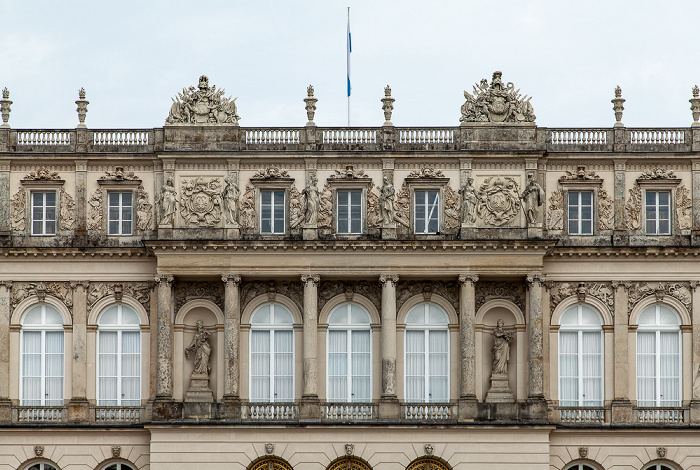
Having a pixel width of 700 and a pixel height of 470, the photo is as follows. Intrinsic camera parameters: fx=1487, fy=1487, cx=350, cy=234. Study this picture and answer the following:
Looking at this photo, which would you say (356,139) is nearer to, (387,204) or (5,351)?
(387,204)

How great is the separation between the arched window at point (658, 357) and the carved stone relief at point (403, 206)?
9.29 m

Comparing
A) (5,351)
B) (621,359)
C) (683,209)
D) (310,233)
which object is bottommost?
(621,359)

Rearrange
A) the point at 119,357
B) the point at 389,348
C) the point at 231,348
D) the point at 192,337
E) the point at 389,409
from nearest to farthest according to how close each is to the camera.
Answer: the point at 389,409, the point at 231,348, the point at 389,348, the point at 192,337, the point at 119,357

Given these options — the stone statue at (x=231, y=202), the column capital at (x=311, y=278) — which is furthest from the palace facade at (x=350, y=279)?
the stone statue at (x=231, y=202)

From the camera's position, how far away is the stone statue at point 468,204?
53.6m

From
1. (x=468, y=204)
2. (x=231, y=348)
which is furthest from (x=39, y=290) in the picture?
(x=468, y=204)

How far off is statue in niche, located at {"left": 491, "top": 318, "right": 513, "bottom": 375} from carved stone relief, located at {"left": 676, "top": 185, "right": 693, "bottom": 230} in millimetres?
7479

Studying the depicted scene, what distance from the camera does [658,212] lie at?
5466 cm

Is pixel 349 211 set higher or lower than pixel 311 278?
higher

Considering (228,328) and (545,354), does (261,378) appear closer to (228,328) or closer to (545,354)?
(228,328)

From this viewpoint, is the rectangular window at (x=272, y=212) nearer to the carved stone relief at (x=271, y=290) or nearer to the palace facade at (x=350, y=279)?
the palace facade at (x=350, y=279)

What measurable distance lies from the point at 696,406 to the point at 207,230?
Result: 61.4 feet

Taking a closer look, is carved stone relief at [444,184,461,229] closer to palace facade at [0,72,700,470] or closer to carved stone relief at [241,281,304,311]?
palace facade at [0,72,700,470]

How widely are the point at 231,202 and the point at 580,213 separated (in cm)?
1279
